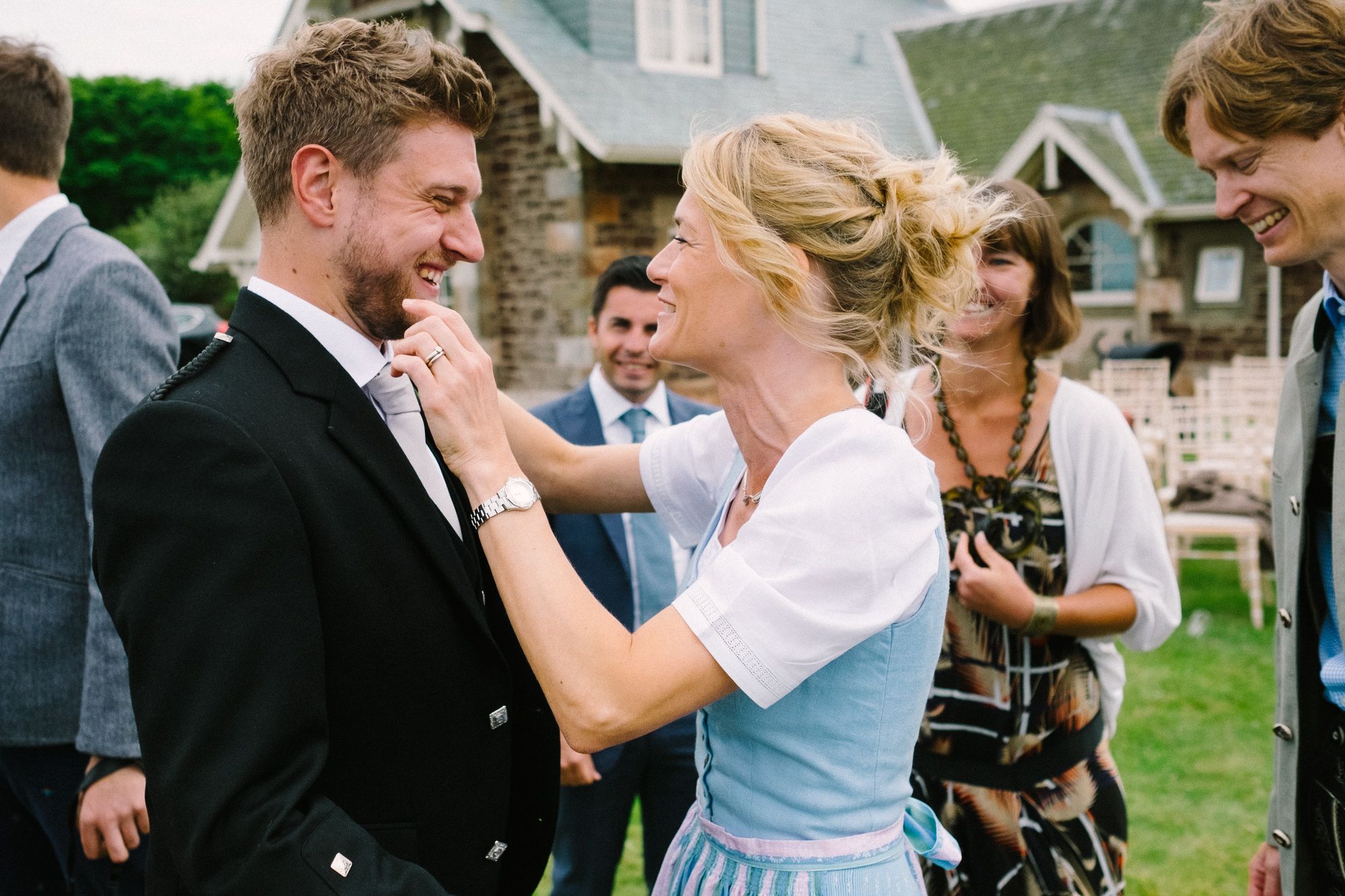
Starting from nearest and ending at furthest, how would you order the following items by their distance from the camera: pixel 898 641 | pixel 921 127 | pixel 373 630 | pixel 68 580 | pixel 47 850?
1. pixel 373 630
2. pixel 898 641
3. pixel 68 580
4. pixel 47 850
5. pixel 921 127

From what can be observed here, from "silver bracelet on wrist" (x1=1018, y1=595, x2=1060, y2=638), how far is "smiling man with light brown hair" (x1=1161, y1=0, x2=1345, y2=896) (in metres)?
0.50

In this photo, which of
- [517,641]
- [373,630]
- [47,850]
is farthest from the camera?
[47,850]

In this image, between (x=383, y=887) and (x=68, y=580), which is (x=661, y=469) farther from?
(x=68, y=580)

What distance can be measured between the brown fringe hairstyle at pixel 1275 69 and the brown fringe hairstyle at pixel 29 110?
280 centimetres

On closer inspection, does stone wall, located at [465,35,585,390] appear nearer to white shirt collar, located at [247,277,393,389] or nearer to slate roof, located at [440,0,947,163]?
slate roof, located at [440,0,947,163]

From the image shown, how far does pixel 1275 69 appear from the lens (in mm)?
2229

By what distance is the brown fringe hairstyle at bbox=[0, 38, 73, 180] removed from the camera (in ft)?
9.73

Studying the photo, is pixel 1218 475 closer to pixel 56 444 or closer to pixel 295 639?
pixel 56 444

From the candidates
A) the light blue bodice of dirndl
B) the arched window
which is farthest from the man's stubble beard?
the arched window

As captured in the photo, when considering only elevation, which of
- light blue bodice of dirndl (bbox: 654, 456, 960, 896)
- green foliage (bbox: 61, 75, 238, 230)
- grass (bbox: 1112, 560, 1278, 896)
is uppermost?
green foliage (bbox: 61, 75, 238, 230)

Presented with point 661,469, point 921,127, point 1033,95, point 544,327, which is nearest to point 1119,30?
point 1033,95

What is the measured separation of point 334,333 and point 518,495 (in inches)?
17.8

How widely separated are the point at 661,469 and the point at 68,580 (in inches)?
61.5

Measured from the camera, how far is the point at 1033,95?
21000 mm
